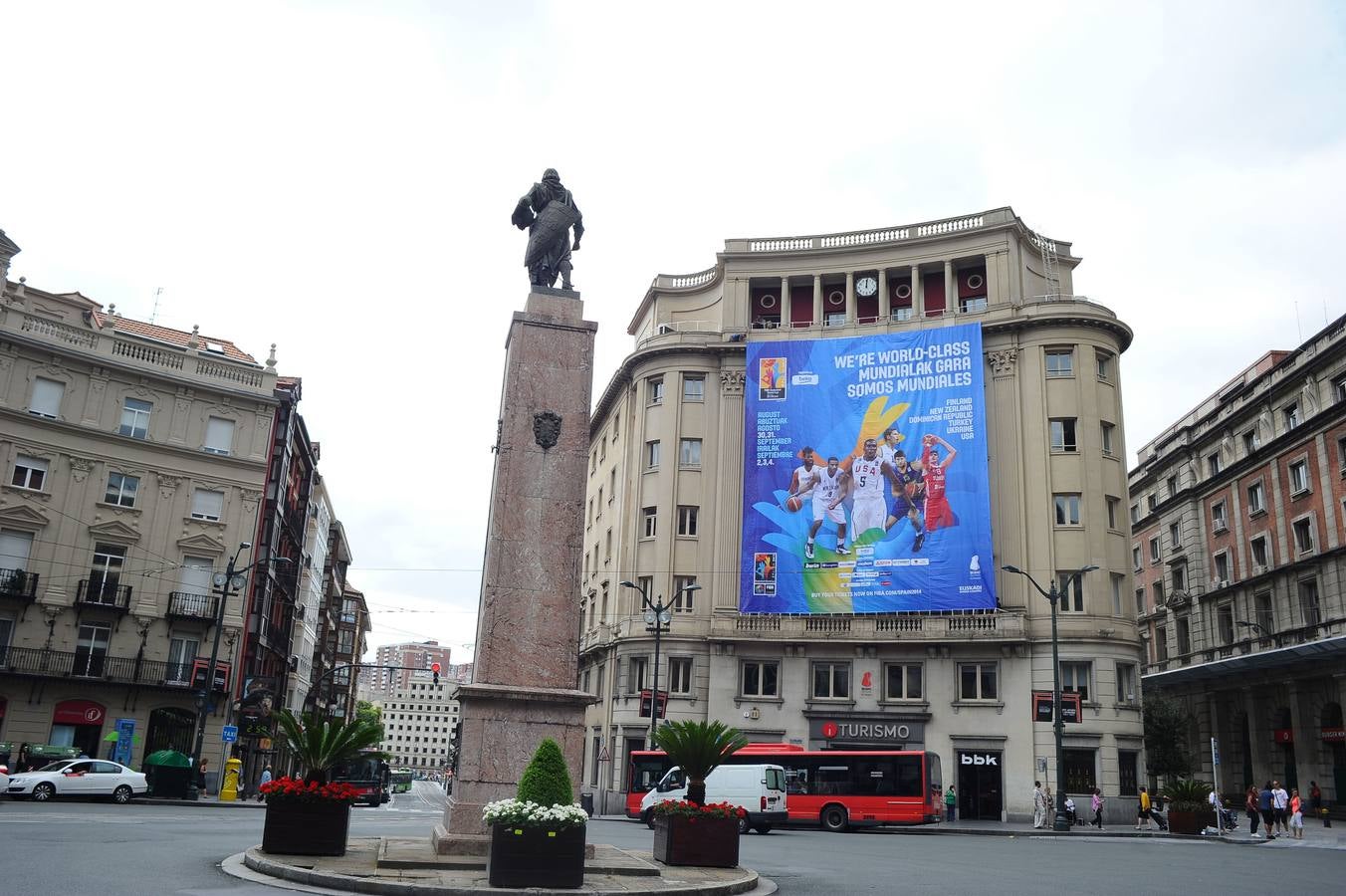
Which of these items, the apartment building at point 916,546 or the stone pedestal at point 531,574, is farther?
the apartment building at point 916,546

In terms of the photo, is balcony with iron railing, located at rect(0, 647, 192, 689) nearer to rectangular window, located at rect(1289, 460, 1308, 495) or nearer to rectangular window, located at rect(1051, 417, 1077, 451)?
rectangular window, located at rect(1051, 417, 1077, 451)

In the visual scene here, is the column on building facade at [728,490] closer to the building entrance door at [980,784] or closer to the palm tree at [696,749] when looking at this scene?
the building entrance door at [980,784]

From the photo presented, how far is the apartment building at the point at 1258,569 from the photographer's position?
44938 millimetres

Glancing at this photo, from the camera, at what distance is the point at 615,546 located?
180 ft

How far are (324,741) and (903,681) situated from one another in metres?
34.5

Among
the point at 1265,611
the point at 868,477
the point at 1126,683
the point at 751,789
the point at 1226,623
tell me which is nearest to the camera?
the point at 751,789

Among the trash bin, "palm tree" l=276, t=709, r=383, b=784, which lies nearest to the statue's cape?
"palm tree" l=276, t=709, r=383, b=784

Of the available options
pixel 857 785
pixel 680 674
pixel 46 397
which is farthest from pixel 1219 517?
pixel 46 397

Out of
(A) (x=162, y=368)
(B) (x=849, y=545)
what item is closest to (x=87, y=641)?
(A) (x=162, y=368)

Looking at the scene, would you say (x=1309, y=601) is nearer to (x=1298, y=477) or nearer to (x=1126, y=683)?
(x=1298, y=477)

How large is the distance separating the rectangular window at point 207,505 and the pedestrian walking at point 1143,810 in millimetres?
39041

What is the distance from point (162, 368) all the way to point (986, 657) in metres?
37.4

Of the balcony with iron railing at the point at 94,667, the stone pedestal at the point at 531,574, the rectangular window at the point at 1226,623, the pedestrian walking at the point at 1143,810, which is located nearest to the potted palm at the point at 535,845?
the stone pedestal at the point at 531,574

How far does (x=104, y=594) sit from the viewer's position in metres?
42.4
